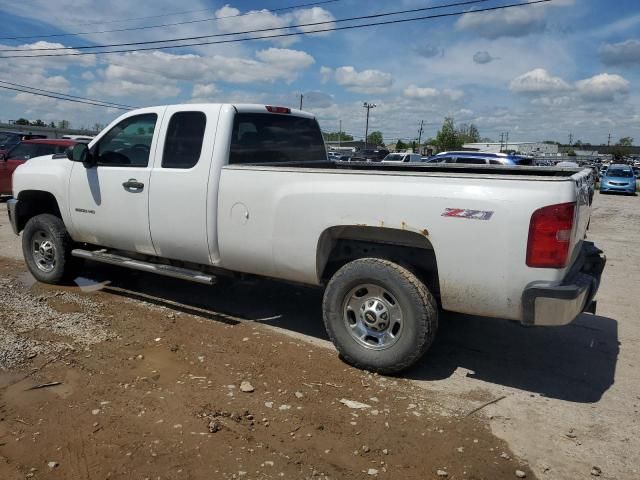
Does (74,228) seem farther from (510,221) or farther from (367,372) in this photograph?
(510,221)

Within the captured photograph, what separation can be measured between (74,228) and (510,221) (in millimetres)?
4683

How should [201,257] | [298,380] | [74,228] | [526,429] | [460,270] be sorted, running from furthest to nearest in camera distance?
[74,228], [201,257], [298,380], [460,270], [526,429]

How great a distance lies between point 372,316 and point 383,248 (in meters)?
0.55

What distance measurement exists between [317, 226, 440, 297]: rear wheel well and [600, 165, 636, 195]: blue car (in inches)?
1146

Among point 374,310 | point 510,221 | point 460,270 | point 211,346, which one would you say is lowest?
point 211,346

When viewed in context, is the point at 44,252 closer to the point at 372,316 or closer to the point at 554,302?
the point at 372,316

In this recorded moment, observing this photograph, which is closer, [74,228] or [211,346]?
[211,346]

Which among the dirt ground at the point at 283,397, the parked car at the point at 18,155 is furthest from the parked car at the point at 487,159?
the dirt ground at the point at 283,397

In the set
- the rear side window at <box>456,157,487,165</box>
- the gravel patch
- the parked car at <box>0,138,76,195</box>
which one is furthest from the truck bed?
the rear side window at <box>456,157,487,165</box>

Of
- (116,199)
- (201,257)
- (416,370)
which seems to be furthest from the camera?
(116,199)

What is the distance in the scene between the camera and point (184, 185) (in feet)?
16.4

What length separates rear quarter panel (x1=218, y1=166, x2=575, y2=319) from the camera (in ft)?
11.7

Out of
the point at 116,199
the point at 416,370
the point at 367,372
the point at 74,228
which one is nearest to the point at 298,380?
the point at 367,372

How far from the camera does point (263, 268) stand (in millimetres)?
4730
